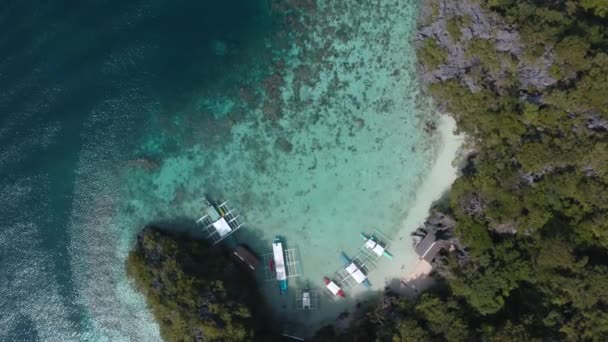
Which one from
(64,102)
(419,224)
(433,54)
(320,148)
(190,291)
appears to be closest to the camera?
(190,291)

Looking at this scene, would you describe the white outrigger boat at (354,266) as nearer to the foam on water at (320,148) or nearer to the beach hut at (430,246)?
the foam on water at (320,148)

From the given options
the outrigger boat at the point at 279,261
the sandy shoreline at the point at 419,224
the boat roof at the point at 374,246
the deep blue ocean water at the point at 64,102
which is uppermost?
the sandy shoreline at the point at 419,224

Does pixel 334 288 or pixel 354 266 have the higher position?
pixel 354 266

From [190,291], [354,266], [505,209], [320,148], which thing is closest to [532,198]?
[505,209]

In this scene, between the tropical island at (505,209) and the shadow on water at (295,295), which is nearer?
the tropical island at (505,209)

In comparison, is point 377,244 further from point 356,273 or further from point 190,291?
point 190,291

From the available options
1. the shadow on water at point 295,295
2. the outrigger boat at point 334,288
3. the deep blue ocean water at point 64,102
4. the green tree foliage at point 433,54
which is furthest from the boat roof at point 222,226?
the green tree foliage at point 433,54

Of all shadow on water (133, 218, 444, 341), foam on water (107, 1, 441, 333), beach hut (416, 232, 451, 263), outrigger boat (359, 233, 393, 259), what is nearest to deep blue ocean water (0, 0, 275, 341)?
foam on water (107, 1, 441, 333)
